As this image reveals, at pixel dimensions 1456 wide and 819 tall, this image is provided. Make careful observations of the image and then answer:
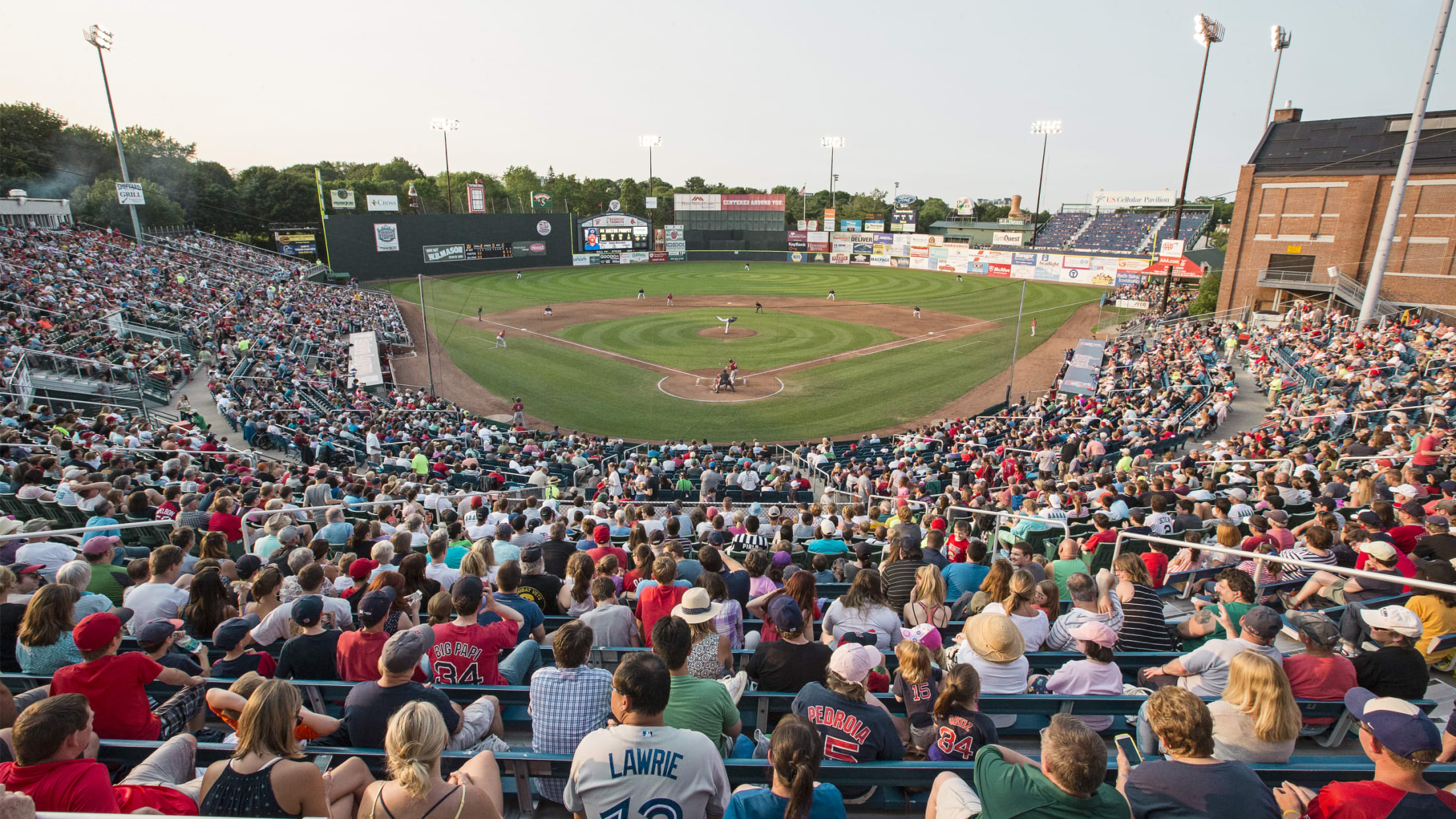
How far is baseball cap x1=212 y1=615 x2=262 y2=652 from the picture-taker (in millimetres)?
5098

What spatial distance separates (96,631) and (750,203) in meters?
88.3

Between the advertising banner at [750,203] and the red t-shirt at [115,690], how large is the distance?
87983 mm

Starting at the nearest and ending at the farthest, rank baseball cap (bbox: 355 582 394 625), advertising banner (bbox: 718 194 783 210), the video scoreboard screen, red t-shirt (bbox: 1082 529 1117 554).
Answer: baseball cap (bbox: 355 582 394 625) → red t-shirt (bbox: 1082 529 1117 554) → the video scoreboard screen → advertising banner (bbox: 718 194 783 210)

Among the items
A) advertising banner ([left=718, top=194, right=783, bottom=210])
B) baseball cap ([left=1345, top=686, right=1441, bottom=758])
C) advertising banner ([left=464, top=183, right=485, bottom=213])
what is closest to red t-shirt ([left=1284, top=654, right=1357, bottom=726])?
baseball cap ([left=1345, top=686, right=1441, bottom=758])

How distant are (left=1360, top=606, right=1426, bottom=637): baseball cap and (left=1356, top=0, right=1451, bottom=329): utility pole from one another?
1054 inches

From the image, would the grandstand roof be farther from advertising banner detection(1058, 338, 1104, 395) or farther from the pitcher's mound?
the pitcher's mound

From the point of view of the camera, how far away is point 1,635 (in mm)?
5234

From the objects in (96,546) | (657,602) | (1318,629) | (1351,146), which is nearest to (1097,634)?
(1318,629)

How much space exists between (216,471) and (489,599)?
40.9 ft

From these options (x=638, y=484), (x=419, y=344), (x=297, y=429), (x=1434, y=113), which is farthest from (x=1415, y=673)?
(x=1434, y=113)

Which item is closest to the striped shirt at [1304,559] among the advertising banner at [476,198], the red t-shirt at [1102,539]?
the red t-shirt at [1102,539]

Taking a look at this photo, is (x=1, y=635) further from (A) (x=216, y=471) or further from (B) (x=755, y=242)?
(B) (x=755, y=242)

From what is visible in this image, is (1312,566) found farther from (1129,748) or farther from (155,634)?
(155,634)

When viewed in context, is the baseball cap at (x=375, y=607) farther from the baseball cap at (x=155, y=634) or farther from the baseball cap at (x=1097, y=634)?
the baseball cap at (x=1097, y=634)
